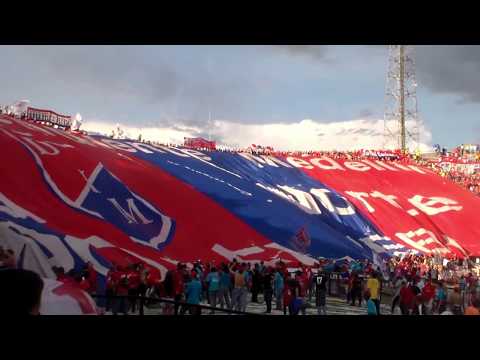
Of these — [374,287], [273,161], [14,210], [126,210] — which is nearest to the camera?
[374,287]

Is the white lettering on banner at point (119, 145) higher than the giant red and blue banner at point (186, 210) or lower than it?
higher

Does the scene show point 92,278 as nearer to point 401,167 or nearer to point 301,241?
point 301,241

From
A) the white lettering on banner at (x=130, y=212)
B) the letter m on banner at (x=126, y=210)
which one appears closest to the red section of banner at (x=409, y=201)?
the letter m on banner at (x=126, y=210)

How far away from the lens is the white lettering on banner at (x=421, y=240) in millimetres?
16766

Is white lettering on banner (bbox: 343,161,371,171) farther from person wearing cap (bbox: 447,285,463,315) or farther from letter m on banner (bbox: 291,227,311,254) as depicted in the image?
person wearing cap (bbox: 447,285,463,315)

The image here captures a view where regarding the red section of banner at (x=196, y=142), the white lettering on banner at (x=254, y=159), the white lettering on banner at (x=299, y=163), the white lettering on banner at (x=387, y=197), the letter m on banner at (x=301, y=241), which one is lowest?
the letter m on banner at (x=301, y=241)

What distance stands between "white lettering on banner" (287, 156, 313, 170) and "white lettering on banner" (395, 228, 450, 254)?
18.4ft

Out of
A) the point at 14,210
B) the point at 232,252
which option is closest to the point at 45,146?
the point at 14,210

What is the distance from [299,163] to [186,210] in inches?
423

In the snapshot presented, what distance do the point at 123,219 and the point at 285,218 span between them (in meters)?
4.94

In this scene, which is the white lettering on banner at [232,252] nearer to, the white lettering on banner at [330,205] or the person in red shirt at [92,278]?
the person in red shirt at [92,278]

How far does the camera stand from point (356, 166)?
23141 mm
